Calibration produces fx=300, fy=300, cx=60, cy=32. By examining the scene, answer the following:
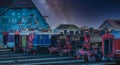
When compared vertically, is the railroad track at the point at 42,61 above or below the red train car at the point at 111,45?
below

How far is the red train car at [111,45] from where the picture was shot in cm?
1297

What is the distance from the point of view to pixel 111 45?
522 inches

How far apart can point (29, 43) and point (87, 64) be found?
7.60 m

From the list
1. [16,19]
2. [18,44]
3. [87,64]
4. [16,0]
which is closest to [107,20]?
[18,44]

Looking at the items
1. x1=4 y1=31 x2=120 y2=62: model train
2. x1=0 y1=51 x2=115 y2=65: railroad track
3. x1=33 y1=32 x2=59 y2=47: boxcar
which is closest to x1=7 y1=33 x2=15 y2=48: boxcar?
x1=4 y1=31 x2=120 y2=62: model train

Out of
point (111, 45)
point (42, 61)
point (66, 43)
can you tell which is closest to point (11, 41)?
point (66, 43)

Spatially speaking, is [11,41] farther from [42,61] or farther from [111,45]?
[111,45]

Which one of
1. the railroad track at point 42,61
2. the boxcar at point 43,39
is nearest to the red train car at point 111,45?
the railroad track at point 42,61

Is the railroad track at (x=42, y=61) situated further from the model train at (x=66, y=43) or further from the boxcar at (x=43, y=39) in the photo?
the boxcar at (x=43, y=39)

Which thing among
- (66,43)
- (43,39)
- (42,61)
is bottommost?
(42,61)

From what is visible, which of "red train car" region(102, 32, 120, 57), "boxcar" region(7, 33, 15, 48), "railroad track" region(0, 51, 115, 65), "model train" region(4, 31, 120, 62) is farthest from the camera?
"boxcar" region(7, 33, 15, 48)

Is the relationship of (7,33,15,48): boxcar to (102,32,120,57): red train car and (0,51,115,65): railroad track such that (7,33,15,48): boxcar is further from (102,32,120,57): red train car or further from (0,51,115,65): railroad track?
(102,32,120,57): red train car

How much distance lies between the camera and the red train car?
12966 mm

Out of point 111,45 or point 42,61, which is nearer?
point 111,45
